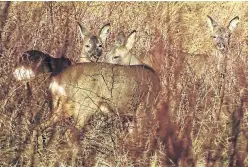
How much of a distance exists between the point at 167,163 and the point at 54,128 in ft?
3.14

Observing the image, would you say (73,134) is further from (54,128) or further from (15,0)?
(15,0)

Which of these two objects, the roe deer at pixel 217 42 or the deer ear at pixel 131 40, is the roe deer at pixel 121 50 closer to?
the deer ear at pixel 131 40

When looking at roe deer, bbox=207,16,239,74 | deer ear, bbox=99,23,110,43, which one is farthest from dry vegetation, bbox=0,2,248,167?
roe deer, bbox=207,16,239,74

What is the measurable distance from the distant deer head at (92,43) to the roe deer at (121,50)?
0.64 ft

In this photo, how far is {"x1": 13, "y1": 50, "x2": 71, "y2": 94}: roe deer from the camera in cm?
589

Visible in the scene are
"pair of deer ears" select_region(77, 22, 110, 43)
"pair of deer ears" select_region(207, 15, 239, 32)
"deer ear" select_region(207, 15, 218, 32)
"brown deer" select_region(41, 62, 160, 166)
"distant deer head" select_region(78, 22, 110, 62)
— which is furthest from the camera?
"deer ear" select_region(207, 15, 218, 32)

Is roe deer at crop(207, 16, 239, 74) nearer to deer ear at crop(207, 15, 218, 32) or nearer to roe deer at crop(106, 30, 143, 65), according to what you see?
deer ear at crop(207, 15, 218, 32)

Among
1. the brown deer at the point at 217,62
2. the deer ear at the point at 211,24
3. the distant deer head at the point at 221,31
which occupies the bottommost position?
the brown deer at the point at 217,62

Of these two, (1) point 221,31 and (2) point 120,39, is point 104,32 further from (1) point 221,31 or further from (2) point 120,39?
(1) point 221,31

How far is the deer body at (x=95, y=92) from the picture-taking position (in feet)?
17.6

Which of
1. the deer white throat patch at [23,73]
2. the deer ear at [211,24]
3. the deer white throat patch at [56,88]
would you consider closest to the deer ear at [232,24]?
the deer ear at [211,24]

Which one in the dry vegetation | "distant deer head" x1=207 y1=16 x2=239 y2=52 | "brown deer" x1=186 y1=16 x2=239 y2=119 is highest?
"distant deer head" x1=207 y1=16 x2=239 y2=52

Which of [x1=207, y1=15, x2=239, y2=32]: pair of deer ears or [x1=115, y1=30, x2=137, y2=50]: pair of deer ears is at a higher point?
[x1=207, y1=15, x2=239, y2=32]: pair of deer ears

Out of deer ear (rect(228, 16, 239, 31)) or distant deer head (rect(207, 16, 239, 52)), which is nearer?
distant deer head (rect(207, 16, 239, 52))
